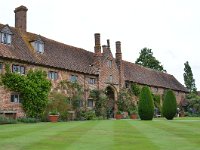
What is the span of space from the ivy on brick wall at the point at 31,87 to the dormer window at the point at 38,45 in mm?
3506

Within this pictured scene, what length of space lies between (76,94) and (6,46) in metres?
10.1

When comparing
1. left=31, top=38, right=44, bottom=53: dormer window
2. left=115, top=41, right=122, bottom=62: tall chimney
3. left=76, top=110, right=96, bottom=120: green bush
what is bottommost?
left=76, top=110, right=96, bottom=120: green bush

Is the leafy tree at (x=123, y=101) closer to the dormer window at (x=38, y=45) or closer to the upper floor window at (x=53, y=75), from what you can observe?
the upper floor window at (x=53, y=75)

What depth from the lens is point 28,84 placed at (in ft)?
112

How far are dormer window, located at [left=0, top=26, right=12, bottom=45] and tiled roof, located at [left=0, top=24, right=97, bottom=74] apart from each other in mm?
552

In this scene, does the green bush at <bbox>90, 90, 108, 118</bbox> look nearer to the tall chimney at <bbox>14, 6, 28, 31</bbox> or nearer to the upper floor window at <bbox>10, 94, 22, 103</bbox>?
the tall chimney at <bbox>14, 6, 28, 31</bbox>

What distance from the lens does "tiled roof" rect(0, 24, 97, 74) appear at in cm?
3538

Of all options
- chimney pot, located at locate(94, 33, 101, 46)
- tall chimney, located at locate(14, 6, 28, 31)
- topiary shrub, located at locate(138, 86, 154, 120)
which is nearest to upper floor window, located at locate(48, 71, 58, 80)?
Result: tall chimney, located at locate(14, 6, 28, 31)

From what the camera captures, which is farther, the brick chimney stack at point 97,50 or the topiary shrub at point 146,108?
the brick chimney stack at point 97,50

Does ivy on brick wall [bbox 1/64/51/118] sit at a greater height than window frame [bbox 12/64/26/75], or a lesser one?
lesser

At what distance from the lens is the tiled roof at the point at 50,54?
35.4 metres

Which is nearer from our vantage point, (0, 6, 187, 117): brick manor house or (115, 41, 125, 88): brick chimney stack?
(0, 6, 187, 117): brick manor house

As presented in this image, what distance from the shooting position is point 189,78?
82375 mm

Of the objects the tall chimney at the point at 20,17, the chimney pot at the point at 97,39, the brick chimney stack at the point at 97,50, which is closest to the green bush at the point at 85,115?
the brick chimney stack at the point at 97,50
